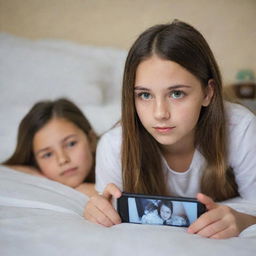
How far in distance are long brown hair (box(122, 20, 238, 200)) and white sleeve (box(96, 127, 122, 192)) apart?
1.7 inches

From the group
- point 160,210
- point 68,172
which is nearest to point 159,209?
point 160,210

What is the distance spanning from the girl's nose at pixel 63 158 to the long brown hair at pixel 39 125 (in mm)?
124

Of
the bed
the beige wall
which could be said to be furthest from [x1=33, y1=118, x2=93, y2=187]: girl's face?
the beige wall

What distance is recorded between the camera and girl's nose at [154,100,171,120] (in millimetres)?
747

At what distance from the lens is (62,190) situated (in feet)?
3.13

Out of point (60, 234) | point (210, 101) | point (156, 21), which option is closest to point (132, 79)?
point (210, 101)

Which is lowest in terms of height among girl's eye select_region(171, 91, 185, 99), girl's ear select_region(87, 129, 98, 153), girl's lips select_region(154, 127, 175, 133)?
girl's ear select_region(87, 129, 98, 153)

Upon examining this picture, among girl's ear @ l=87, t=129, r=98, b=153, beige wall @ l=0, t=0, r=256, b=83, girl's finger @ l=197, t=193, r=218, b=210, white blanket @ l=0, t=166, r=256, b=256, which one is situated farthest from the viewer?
beige wall @ l=0, t=0, r=256, b=83

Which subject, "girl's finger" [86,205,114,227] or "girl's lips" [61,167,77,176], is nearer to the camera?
"girl's finger" [86,205,114,227]

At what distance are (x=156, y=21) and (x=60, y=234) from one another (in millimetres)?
1470

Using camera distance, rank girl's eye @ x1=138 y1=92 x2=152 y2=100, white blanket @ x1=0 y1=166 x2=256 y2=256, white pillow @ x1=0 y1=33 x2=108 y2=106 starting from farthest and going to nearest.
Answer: white pillow @ x1=0 y1=33 x2=108 y2=106, girl's eye @ x1=138 y1=92 x2=152 y2=100, white blanket @ x1=0 y1=166 x2=256 y2=256

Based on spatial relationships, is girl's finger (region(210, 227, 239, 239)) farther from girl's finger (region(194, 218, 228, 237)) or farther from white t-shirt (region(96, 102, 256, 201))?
white t-shirt (region(96, 102, 256, 201))

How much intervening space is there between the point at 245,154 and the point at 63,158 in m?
→ 0.61

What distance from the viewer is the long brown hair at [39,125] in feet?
4.09
